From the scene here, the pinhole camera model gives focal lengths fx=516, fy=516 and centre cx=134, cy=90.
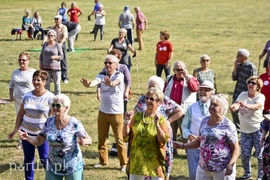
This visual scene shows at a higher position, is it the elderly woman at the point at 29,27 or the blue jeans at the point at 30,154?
the elderly woman at the point at 29,27

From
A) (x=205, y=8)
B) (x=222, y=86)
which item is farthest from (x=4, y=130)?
(x=205, y=8)

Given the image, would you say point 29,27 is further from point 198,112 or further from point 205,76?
point 198,112

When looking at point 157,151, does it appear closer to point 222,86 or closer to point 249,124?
point 249,124

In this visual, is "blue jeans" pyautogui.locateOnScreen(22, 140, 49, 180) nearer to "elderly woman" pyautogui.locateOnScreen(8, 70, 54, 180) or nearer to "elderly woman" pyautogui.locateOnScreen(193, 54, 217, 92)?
"elderly woman" pyautogui.locateOnScreen(8, 70, 54, 180)

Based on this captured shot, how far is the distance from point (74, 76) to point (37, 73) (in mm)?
9209

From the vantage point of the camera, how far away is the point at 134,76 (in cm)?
1677

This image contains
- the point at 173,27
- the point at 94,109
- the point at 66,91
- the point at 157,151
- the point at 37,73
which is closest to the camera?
the point at 157,151

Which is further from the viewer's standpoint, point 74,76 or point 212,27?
point 212,27

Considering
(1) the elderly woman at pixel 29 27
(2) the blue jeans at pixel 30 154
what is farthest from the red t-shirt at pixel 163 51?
(1) the elderly woman at pixel 29 27

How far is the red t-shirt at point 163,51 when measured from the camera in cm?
1373

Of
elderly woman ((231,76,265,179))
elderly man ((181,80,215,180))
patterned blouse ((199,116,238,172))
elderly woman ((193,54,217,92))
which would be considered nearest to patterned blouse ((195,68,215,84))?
elderly woman ((193,54,217,92))

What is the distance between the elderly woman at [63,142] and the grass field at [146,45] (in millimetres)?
2193

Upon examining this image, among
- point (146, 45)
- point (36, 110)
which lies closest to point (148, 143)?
point (36, 110)

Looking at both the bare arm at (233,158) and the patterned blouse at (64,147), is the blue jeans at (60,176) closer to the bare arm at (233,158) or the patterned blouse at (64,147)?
the patterned blouse at (64,147)
